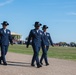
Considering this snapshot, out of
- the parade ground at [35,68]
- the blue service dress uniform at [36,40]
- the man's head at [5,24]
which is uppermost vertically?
the man's head at [5,24]

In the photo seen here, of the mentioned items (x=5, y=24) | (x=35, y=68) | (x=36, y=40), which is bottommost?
(x=35, y=68)


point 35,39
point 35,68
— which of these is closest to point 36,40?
A: point 35,39

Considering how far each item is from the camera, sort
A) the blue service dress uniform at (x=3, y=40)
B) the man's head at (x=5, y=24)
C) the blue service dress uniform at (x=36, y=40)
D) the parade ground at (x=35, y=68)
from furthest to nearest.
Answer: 1. the blue service dress uniform at (x=3, y=40)
2. the man's head at (x=5, y=24)
3. the blue service dress uniform at (x=36, y=40)
4. the parade ground at (x=35, y=68)

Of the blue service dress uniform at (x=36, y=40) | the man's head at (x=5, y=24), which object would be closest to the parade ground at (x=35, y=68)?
the blue service dress uniform at (x=36, y=40)

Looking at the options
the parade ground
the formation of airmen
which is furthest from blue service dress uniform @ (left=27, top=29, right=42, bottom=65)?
the parade ground

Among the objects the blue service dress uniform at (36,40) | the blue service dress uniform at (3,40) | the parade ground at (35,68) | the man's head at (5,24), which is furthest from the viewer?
the blue service dress uniform at (3,40)

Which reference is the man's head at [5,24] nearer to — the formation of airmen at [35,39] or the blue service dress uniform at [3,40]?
the formation of airmen at [35,39]

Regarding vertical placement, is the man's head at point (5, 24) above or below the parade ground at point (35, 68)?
above

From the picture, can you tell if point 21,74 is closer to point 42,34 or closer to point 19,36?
point 42,34

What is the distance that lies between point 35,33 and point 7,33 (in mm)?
1557

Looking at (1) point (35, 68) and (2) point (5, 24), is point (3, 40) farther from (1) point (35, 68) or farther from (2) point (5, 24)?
(1) point (35, 68)

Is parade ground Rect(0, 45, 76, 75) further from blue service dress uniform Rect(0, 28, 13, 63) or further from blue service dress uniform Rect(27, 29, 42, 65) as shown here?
blue service dress uniform Rect(27, 29, 42, 65)

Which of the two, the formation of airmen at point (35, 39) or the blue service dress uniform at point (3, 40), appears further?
the blue service dress uniform at point (3, 40)

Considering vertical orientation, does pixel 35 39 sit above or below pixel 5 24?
below
